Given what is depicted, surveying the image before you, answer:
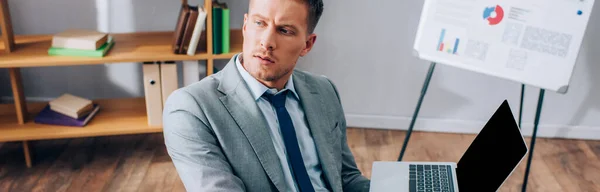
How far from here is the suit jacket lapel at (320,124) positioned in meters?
1.52

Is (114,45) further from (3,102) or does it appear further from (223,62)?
(3,102)

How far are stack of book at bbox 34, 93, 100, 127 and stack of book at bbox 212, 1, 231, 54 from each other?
698 millimetres

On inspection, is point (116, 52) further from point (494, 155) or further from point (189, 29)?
point (494, 155)

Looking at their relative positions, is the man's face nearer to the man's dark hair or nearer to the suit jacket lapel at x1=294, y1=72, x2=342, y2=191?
the man's dark hair

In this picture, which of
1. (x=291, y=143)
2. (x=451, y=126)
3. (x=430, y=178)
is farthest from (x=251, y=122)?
(x=451, y=126)

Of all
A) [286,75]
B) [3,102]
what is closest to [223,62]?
[3,102]

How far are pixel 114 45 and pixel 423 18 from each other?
1392mm

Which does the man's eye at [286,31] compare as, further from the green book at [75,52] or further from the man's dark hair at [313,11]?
the green book at [75,52]

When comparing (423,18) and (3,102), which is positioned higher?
(423,18)

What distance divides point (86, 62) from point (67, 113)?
39 centimetres

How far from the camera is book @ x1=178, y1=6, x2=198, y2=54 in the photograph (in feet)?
7.91

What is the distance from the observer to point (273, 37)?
1.35 metres

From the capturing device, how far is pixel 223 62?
3.01 metres

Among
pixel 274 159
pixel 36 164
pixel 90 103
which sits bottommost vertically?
pixel 36 164
